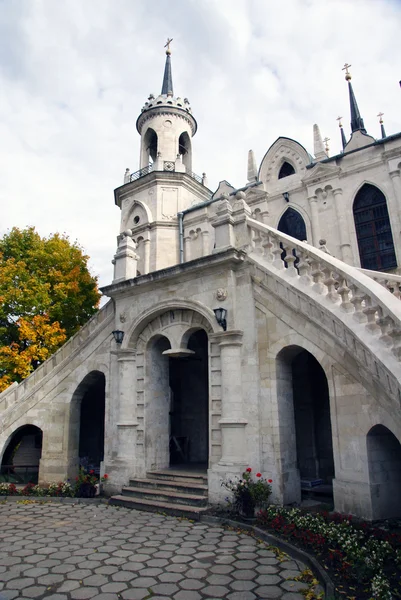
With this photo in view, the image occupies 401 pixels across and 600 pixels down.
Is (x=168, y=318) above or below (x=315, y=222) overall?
below

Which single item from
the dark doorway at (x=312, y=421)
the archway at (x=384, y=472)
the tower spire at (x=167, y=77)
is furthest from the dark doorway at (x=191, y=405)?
the tower spire at (x=167, y=77)

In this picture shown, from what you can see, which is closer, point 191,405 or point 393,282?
point 393,282

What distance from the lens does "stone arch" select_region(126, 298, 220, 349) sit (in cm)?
1132

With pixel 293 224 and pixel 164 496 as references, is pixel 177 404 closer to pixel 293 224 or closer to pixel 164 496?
pixel 164 496

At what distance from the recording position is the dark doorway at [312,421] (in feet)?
38.4

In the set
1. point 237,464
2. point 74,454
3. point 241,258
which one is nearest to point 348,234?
point 241,258

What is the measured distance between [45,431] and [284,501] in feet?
28.0

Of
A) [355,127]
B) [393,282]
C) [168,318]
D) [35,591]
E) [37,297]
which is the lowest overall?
[35,591]

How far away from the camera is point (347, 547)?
6.34m

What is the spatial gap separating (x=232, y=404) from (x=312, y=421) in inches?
118

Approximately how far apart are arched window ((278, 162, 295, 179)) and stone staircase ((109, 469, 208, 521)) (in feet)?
45.8

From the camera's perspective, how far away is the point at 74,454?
14.1 metres

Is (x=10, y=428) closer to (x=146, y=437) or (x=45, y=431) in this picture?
(x=45, y=431)

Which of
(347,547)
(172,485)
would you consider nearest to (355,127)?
(172,485)
